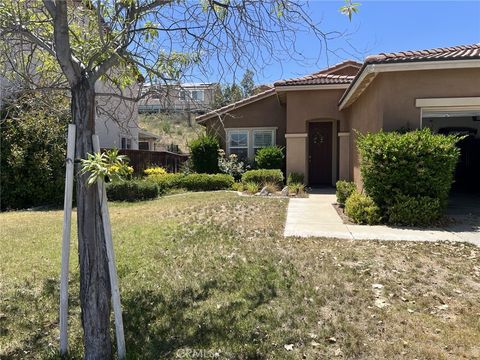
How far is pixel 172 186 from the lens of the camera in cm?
1798

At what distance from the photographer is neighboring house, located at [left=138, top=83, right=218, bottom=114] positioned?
4398 mm

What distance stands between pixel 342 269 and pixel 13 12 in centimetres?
497

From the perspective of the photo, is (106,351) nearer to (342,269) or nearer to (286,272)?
(286,272)

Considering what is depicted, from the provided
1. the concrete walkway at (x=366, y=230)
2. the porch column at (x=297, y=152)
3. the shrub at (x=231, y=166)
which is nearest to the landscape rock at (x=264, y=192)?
the porch column at (x=297, y=152)

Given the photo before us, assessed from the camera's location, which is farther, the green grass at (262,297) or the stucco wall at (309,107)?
the stucco wall at (309,107)

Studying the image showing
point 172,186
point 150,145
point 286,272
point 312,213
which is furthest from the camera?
point 150,145

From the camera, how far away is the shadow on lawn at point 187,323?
397 cm

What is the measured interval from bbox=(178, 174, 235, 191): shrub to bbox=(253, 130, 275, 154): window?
3.36 meters

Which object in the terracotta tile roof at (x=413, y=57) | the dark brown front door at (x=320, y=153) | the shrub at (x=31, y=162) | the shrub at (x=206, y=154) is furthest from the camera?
the shrub at (x=206, y=154)

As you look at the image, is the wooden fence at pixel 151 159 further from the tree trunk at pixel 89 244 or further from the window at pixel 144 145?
the tree trunk at pixel 89 244

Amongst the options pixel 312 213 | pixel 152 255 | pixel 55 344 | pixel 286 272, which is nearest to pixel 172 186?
pixel 312 213

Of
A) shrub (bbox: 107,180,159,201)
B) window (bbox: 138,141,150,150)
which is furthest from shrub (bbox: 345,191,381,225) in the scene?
window (bbox: 138,141,150,150)

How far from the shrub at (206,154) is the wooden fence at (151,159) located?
2.95 metres

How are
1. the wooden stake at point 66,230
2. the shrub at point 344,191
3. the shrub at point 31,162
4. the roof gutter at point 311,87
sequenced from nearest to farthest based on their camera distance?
the wooden stake at point 66,230
the shrub at point 344,191
the shrub at point 31,162
the roof gutter at point 311,87
